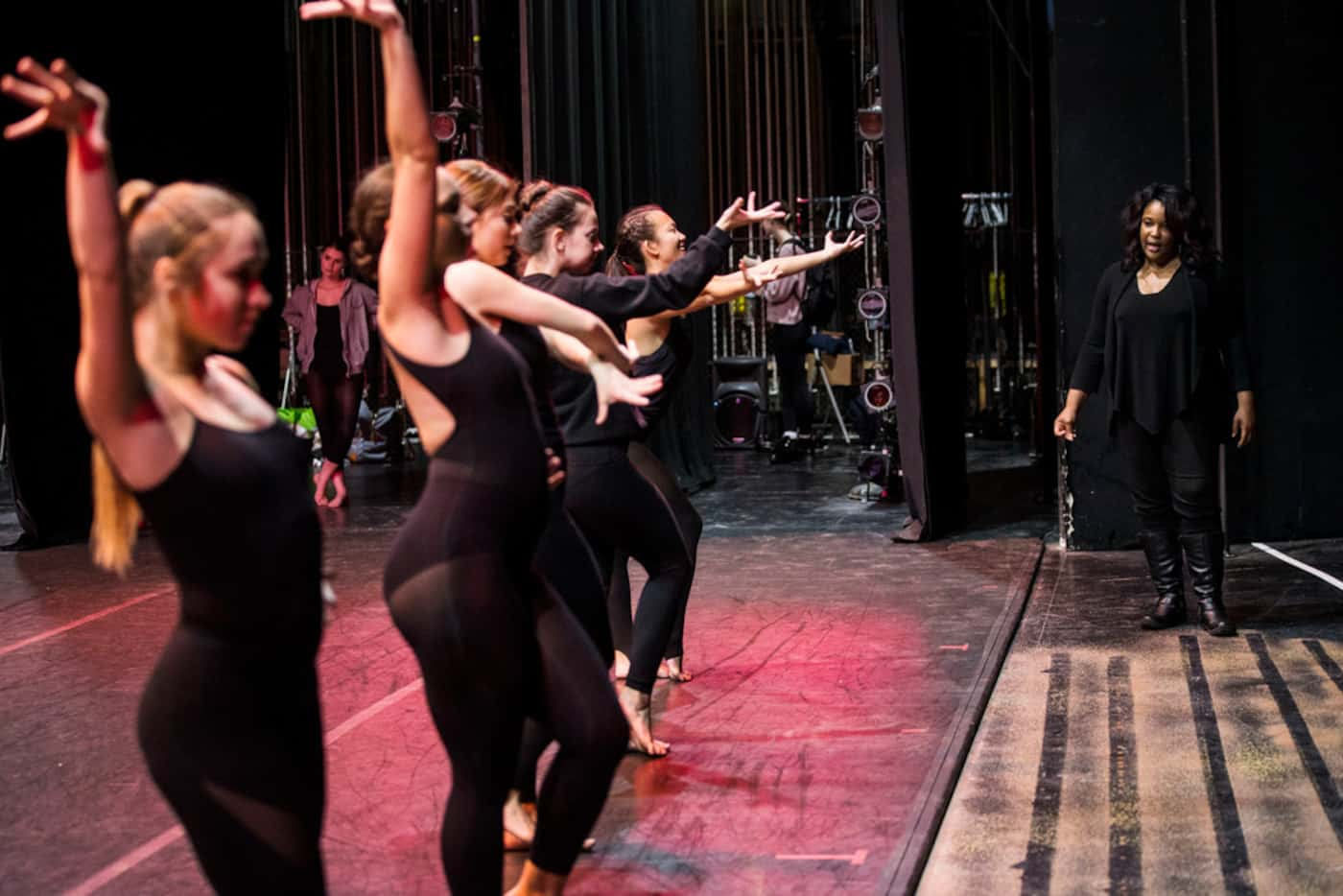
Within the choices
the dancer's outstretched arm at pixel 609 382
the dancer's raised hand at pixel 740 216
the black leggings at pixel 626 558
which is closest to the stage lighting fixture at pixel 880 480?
the black leggings at pixel 626 558

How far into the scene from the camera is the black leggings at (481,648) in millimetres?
2494

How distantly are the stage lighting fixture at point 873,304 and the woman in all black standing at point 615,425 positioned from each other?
5866 millimetres

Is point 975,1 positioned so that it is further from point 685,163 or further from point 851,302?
point 685,163

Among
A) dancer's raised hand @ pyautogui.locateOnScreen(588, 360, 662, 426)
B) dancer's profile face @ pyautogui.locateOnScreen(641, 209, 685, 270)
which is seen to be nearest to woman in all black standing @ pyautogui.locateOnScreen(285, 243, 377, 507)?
dancer's profile face @ pyautogui.locateOnScreen(641, 209, 685, 270)

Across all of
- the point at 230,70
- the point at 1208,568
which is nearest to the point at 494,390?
the point at 1208,568

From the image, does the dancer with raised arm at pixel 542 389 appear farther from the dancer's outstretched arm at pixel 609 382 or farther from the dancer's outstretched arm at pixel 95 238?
the dancer's outstretched arm at pixel 95 238

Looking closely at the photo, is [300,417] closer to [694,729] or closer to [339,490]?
[339,490]

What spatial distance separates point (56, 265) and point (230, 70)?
166 cm

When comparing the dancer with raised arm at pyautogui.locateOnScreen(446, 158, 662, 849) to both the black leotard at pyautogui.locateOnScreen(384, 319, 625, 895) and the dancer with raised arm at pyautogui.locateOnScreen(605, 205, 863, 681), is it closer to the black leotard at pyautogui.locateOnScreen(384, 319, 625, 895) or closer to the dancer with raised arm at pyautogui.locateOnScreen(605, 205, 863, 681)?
the black leotard at pyautogui.locateOnScreen(384, 319, 625, 895)

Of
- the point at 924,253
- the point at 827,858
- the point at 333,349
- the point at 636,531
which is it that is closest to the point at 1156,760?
the point at 827,858

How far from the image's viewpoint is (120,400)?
6.34ft

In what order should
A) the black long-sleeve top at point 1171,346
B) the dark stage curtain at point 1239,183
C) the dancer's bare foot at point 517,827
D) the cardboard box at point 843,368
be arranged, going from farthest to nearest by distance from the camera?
1. the cardboard box at point 843,368
2. the dark stage curtain at point 1239,183
3. the black long-sleeve top at point 1171,346
4. the dancer's bare foot at point 517,827

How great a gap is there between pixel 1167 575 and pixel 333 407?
17.9ft

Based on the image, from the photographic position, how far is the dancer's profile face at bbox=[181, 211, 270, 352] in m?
2.01
